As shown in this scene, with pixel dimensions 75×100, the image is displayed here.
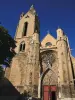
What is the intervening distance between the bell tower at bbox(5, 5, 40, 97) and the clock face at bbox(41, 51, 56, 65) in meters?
1.39

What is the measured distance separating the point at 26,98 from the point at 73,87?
6.32 m

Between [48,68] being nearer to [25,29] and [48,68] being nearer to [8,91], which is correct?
[8,91]

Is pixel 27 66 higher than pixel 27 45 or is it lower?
lower

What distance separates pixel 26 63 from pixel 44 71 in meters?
3.45

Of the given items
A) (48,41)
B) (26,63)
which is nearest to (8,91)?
(26,63)

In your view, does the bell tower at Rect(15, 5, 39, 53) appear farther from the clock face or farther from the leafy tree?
the leafy tree

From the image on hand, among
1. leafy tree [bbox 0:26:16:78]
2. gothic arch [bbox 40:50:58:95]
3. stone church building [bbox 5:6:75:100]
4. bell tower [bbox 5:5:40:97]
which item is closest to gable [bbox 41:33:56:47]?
stone church building [bbox 5:6:75:100]

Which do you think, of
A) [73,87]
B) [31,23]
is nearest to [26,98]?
[73,87]

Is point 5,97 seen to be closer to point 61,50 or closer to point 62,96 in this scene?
point 62,96

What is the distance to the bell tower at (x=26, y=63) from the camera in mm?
18234

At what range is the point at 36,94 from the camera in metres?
17.3

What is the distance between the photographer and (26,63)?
21.3 meters

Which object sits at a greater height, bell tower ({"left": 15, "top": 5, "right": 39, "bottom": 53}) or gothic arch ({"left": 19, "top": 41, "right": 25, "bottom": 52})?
bell tower ({"left": 15, "top": 5, "right": 39, "bottom": 53})

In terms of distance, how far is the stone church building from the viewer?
17.4 metres
